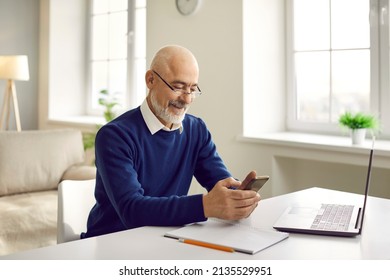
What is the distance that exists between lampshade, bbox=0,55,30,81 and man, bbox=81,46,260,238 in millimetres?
3677

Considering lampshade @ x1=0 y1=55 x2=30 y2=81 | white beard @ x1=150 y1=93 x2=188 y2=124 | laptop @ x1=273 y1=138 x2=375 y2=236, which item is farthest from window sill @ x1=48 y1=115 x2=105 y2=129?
laptop @ x1=273 y1=138 x2=375 y2=236

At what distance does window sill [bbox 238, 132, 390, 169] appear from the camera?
2.83 metres

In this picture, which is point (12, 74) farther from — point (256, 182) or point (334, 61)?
point (256, 182)

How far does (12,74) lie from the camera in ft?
16.8

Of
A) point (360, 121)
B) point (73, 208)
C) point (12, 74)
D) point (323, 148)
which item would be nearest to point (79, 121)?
point (12, 74)

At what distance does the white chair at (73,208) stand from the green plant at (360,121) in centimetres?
172

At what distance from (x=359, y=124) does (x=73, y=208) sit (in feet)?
6.03

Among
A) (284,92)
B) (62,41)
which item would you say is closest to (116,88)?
(62,41)

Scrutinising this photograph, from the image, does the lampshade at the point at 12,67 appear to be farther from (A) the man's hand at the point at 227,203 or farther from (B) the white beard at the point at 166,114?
(A) the man's hand at the point at 227,203

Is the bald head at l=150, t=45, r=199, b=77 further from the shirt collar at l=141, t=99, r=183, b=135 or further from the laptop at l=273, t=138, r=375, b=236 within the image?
the laptop at l=273, t=138, r=375, b=236

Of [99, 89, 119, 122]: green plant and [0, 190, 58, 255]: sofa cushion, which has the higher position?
[99, 89, 119, 122]: green plant

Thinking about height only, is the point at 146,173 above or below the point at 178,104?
below

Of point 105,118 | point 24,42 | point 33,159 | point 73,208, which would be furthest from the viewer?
point 24,42
